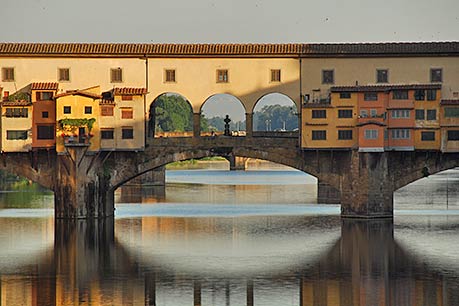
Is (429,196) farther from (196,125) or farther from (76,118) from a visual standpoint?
(76,118)

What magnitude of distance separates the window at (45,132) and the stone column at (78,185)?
1190 millimetres

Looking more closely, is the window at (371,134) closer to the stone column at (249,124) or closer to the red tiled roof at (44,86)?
the stone column at (249,124)

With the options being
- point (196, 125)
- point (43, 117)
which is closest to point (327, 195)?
point (196, 125)

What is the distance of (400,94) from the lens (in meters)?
58.3

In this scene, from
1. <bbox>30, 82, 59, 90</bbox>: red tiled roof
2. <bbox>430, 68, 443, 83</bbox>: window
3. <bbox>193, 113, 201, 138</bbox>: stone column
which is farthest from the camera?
<bbox>193, 113, 201, 138</bbox>: stone column

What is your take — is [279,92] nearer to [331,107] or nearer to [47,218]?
[331,107]

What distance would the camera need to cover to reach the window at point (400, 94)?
58250 millimetres

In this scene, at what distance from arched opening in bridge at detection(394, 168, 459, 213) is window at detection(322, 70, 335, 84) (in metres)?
10.6

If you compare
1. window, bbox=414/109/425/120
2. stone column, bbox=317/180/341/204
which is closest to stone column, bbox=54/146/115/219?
window, bbox=414/109/425/120

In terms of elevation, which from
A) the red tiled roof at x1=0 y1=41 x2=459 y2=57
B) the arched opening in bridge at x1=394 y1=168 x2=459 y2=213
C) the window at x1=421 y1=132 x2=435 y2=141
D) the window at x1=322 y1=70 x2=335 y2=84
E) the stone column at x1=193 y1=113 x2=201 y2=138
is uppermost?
the red tiled roof at x1=0 y1=41 x2=459 y2=57

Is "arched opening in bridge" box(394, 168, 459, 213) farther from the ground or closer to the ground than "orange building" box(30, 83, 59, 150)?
closer to the ground

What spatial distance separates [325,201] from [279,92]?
1616 centimetres

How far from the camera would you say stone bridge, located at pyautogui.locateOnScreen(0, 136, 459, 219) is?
58375mm

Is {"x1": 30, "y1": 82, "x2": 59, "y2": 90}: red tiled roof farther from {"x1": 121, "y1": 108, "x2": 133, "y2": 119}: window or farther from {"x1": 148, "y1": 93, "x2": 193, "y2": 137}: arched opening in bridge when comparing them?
{"x1": 148, "y1": 93, "x2": 193, "y2": 137}: arched opening in bridge
